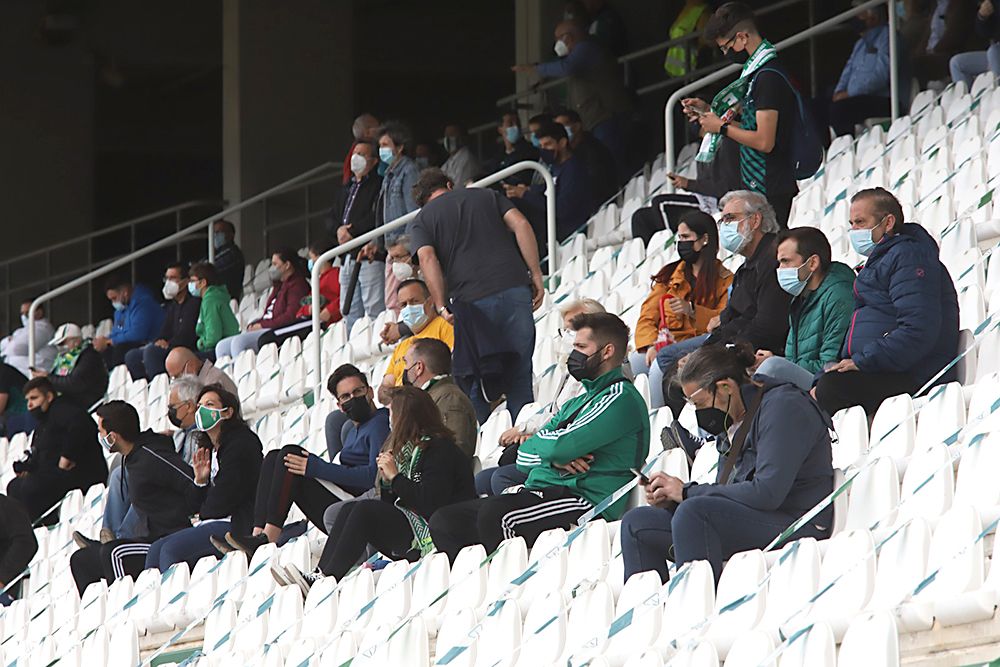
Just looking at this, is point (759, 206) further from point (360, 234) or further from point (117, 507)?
point (360, 234)

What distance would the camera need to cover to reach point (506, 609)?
4738 millimetres

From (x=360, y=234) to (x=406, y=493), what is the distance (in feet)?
13.4

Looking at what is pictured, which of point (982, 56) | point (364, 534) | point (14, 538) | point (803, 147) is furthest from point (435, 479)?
point (982, 56)

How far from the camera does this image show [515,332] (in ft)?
22.4

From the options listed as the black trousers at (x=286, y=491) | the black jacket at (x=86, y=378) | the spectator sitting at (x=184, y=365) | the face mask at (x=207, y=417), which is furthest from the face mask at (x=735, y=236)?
the black jacket at (x=86, y=378)

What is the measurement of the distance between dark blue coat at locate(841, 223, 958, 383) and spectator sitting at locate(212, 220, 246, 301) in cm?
684

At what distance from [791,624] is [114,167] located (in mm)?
17757

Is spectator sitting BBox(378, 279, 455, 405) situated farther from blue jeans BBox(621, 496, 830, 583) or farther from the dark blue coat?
blue jeans BBox(621, 496, 830, 583)

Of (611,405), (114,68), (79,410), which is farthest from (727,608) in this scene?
(114,68)

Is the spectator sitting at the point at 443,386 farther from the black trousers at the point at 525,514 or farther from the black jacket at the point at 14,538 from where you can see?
the black jacket at the point at 14,538

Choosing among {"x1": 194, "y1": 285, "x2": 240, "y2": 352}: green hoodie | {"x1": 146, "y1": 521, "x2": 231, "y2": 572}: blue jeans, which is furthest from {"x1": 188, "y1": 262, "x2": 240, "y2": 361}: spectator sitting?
{"x1": 146, "y1": 521, "x2": 231, "y2": 572}: blue jeans

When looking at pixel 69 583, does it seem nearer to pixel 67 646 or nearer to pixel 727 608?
pixel 67 646

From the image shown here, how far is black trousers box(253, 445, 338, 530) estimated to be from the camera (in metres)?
6.52

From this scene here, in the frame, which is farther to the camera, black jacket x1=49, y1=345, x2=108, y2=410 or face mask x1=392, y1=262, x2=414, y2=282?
black jacket x1=49, y1=345, x2=108, y2=410
